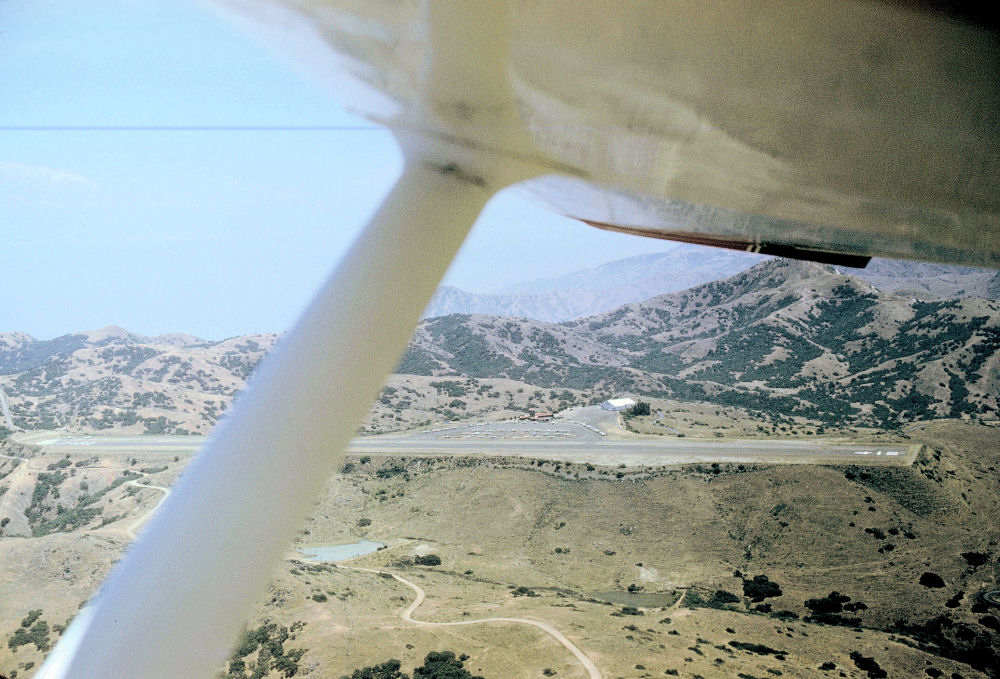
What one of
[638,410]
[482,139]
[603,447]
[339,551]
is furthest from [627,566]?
[482,139]

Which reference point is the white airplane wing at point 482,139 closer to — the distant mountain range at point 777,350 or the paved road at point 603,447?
the paved road at point 603,447

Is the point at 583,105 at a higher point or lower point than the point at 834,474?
lower

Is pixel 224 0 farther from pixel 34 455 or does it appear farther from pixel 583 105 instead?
pixel 34 455

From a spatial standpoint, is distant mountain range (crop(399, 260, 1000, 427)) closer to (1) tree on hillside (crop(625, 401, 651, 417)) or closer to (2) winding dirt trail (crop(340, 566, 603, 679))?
(1) tree on hillside (crop(625, 401, 651, 417))

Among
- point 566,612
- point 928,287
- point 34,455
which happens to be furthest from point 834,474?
point 928,287

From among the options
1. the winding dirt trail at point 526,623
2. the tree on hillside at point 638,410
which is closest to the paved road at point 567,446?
the tree on hillside at point 638,410
